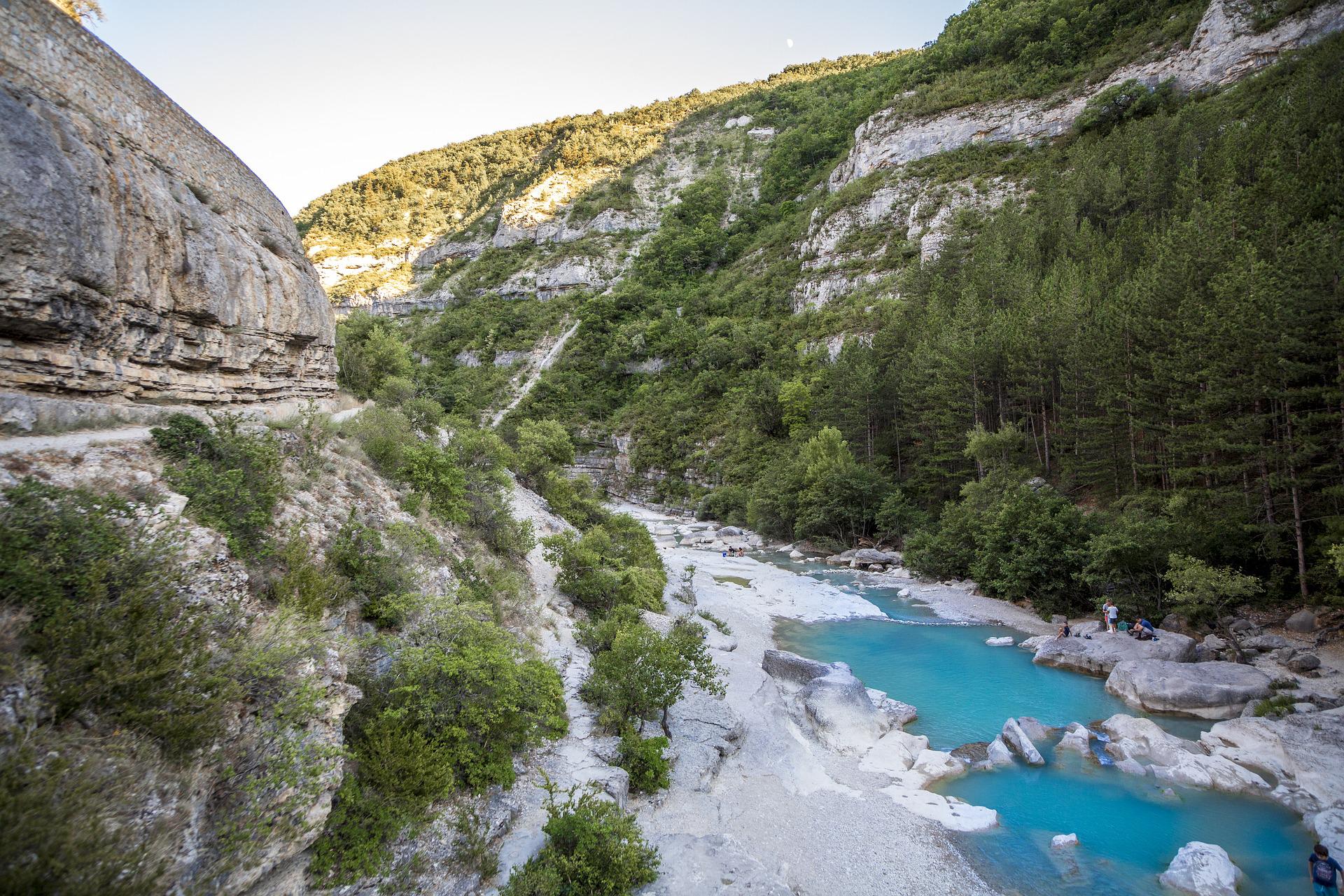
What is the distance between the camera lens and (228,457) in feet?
28.1

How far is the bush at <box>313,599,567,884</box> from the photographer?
6.64 m

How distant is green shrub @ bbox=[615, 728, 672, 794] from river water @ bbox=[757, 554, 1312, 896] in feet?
19.1

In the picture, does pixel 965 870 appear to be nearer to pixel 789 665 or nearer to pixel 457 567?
pixel 789 665

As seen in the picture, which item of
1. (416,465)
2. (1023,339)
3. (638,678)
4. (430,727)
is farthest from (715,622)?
Answer: (1023,339)

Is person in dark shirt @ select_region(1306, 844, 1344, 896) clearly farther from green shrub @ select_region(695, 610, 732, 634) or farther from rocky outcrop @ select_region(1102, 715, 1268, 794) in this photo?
green shrub @ select_region(695, 610, 732, 634)

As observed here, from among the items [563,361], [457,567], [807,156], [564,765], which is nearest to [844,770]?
[564,765]

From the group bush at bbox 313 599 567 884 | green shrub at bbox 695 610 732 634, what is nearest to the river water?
green shrub at bbox 695 610 732 634

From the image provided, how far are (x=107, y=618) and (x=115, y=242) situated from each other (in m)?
7.05

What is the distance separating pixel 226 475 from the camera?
26.5ft

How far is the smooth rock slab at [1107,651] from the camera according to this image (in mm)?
16484

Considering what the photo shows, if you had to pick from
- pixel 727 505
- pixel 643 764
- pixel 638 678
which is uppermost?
pixel 638 678

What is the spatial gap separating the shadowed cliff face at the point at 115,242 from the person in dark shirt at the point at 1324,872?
20946mm

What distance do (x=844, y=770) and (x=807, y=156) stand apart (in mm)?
107646

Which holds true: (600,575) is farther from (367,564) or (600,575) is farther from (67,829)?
(67,829)
